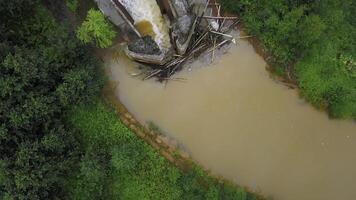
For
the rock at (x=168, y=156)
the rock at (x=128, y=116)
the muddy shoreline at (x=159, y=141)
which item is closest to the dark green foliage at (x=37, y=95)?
the muddy shoreline at (x=159, y=141)

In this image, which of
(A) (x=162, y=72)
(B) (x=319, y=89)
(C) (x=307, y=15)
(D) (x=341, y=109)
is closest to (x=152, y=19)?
(A) (x=162, y=72)

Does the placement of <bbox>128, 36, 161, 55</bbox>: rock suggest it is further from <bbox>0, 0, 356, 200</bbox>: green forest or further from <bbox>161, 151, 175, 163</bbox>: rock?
<bbox>161, 151, 175, 163</bbox>: rock

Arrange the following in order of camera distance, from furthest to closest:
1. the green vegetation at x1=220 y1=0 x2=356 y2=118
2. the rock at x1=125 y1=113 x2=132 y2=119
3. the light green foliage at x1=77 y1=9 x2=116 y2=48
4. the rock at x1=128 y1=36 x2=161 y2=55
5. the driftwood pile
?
the driftwood pile < the rock at x1=128 y1=36 x2=161 y2=55 < the rock at x1=125 y1=113 x2=132 y2=119 < the green vegetation at x1=220 y1=0 x2=356 y2=118 < the light green foliage at x1=77 y1=9 x2=116 y2=48

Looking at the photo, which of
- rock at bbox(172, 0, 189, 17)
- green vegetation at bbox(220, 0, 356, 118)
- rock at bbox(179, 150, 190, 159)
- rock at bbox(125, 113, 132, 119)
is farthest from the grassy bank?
green vegetation at bbox(220, 0, 356, 118)

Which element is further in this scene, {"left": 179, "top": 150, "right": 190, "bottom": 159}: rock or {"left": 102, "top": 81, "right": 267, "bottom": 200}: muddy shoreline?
{"left": 179, "top": 150, "right": 190, "bottom": 159}: rock

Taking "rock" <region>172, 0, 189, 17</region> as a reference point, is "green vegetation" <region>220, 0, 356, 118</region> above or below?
below

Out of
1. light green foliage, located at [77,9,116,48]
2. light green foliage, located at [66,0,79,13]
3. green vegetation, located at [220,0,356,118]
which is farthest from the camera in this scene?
green vegetation, located at [220,0,356,118]
